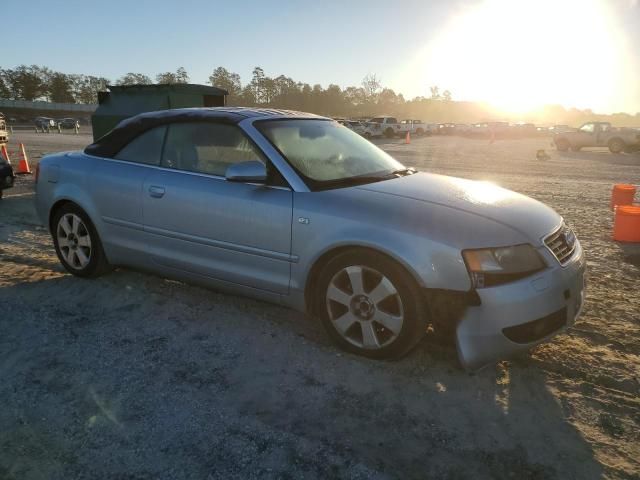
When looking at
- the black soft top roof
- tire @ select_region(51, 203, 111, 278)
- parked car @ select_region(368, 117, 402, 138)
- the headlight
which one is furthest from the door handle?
parked car @ select_region(368, 117, 402, 138)

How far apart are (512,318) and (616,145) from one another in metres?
24.0

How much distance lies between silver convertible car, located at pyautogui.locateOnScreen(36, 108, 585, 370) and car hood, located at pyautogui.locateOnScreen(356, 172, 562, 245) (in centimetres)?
Answer: 2

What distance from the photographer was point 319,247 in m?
3.10

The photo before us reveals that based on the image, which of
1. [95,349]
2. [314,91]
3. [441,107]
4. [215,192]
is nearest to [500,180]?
[215,192]

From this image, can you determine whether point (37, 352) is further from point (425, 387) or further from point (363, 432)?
point (425, 387)

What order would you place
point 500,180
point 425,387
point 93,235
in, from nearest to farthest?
point 425,387
point 93,235
point 500,180

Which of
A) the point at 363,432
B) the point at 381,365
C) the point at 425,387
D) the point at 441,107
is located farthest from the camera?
the point at 441,107

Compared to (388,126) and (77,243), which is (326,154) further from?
(388,126)

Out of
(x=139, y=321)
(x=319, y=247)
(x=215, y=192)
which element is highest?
(x=215, y=192)

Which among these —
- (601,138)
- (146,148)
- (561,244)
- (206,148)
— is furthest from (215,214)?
(601,138)

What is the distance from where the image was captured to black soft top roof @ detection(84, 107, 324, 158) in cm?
380

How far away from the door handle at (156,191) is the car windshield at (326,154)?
0.94m

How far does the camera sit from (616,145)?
22422mm

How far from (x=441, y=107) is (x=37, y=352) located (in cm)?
16902
